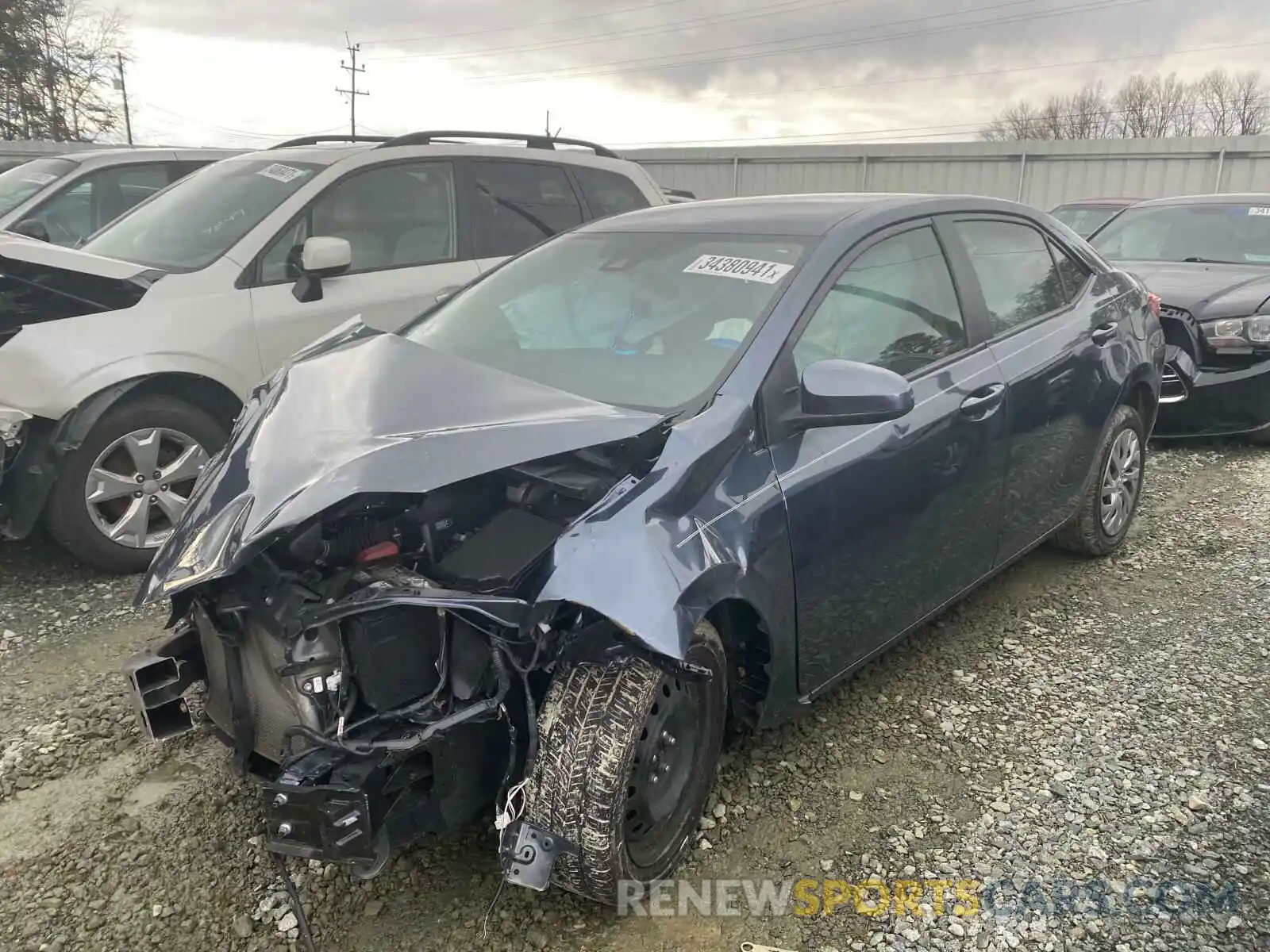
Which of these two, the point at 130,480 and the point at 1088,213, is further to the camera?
the point at 1088,213

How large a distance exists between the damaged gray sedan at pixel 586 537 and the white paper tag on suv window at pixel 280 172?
2.25 meters

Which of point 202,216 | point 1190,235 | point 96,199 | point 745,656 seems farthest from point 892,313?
point 96,199

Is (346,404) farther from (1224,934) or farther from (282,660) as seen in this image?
(1224,934)

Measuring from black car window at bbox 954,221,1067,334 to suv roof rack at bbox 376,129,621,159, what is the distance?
3.28 m

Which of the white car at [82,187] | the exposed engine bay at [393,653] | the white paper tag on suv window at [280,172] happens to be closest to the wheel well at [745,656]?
the exposed engine bay at [393,653]

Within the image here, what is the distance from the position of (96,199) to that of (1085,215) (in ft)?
35.6

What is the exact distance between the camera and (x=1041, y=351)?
12.2 ft

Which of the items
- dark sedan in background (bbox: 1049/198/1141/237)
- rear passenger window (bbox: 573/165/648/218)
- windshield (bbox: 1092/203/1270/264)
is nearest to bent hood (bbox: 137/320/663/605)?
rear passenger window (bbox: 573/165/648/218)

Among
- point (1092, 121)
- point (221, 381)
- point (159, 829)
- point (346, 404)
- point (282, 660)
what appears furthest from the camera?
point (1092, 121)

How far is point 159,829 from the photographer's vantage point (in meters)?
2.62

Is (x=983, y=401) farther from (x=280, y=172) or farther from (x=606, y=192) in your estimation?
(x=280, y=172)

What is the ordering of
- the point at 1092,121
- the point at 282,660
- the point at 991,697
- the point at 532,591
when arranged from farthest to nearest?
the point at 1092,121, the point at 991,697, the point at 282,660, the point at 532,591

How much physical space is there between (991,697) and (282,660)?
240 cm

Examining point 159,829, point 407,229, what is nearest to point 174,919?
point 159,829
